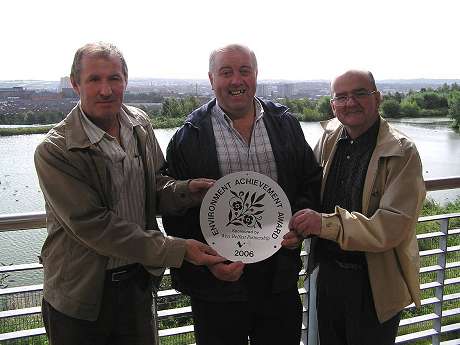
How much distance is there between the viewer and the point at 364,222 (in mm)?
1919

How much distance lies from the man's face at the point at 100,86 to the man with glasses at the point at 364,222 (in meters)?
0.88

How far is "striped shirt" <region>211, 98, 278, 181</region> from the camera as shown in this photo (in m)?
2.07

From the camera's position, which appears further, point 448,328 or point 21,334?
point 448,328

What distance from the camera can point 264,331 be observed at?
213 cm

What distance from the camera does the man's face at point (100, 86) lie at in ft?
5.66

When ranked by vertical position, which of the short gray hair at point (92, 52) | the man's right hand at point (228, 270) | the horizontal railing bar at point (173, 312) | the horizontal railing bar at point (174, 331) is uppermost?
the short gray hair at point (92, 52)

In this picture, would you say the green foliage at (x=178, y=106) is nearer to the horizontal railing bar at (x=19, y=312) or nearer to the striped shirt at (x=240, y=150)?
the striped shirt at (x=240, y=150)

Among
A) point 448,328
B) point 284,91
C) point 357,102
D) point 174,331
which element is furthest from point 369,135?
point 284,91

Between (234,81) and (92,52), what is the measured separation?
0.61 m

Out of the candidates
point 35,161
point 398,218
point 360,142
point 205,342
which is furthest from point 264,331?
point 35,161

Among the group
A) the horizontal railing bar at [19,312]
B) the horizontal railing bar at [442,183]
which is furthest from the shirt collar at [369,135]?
the horizontal railing bar at [19,312]

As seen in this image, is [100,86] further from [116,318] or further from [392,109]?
[392,109]

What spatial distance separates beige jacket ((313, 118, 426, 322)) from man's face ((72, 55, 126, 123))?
3.19 ft

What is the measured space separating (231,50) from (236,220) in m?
0.73
